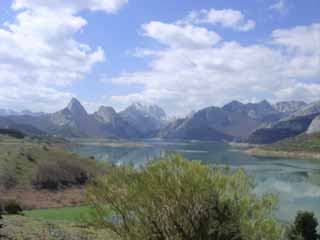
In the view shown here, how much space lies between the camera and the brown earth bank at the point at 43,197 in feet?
237

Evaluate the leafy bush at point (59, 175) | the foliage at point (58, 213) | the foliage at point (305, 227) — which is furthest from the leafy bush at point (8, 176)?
the foliage at point (305, 227)

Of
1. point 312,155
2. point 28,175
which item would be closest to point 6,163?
point 28,175

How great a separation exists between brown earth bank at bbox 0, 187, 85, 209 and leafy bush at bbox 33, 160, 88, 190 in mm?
3631

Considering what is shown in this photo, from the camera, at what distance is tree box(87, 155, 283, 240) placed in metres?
16.3

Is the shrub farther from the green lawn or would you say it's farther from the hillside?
the green lawn

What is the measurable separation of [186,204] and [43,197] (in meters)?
69.3

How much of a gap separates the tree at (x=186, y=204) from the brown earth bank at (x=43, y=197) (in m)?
54.8

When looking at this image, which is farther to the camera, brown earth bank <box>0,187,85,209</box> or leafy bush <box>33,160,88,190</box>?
leafy bush <box>33,160,88,190</box>

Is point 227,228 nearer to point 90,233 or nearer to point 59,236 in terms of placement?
point 59,236

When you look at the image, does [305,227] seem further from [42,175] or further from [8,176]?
[42,175]

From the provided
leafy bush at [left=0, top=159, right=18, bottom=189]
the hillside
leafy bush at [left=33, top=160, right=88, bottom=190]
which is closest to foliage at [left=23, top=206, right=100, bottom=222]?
the hillside

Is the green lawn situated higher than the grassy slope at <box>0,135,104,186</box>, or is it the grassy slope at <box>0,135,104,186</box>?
the grassy slope at <box>0,135,104,186</box>

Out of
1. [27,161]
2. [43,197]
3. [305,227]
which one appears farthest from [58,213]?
[27,161]

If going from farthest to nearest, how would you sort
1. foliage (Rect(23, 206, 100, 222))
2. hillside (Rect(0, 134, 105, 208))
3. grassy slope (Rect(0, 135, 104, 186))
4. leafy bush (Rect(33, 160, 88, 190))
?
leafy bush (Rect(33, 160, 88, 190)) < grassy slope (Rect(0, 135, 104, 186)) < hillside (Rect(0, 134, 105, 208)) < foliage (Rect(23, 206, 100, 222))
